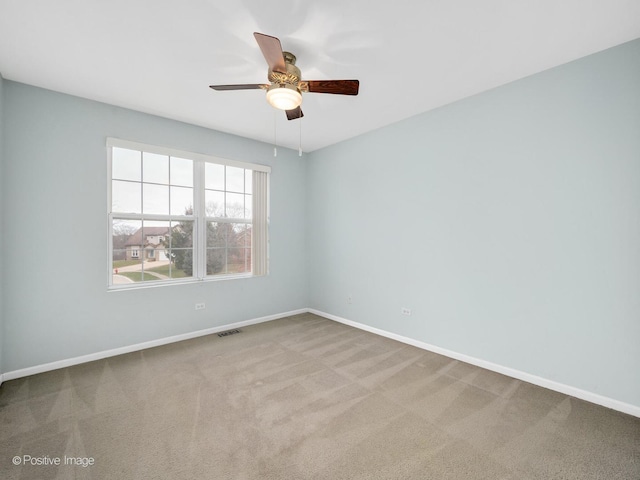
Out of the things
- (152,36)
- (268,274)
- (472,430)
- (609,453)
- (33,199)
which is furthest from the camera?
(268,274)

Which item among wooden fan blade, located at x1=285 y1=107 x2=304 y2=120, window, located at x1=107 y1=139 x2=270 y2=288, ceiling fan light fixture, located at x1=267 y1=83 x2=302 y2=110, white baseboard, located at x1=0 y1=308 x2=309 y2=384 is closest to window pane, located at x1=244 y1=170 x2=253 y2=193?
window, located at x1=107 y1=139 x2=270 y2=288

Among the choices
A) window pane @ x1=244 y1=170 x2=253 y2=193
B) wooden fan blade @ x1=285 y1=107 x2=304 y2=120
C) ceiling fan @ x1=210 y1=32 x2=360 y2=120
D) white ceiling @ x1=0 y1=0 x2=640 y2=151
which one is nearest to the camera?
white ceiling @ x1=0 y1=0 x2=640 y2=151

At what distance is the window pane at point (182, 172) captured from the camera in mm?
3744

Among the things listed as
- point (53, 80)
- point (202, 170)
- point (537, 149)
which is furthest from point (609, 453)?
point (53, 80)

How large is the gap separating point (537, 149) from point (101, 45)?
3.87 metres

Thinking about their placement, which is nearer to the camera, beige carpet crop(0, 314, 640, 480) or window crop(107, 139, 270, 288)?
beige carpet crop(0, 314, 640, 480)

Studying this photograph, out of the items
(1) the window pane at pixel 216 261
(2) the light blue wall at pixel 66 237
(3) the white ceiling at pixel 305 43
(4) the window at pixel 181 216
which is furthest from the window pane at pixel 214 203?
(3) the white ceiling at pixel 305 43

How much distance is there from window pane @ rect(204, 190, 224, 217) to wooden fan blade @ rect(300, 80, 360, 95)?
2384 mm

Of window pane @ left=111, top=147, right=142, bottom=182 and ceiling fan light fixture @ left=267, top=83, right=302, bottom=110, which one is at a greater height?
ceiling fan light fixture @ left=267, top=83, right=302, bottom=110

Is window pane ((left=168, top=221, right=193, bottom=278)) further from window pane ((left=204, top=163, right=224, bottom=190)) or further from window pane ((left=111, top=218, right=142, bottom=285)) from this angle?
window pane ((left=204, top=163, right=224, bottom=190))

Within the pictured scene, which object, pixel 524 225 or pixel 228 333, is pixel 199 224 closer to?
pixel 228 333

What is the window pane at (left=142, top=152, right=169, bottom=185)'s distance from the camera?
3.52 metres

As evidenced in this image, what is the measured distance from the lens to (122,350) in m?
3.27

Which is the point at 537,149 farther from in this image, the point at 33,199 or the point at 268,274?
the point at 33,199
